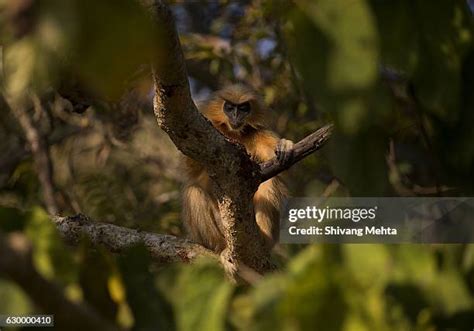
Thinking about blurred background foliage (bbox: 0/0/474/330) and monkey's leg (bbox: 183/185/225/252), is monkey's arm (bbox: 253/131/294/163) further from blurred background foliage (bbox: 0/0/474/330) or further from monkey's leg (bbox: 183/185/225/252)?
blurred background foliage (bbox: 0/0/474/330)

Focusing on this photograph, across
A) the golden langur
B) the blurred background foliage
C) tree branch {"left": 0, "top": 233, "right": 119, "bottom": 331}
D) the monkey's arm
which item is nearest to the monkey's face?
the golden langur

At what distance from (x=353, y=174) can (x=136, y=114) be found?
5808 millimetres

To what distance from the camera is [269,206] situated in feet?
15.8

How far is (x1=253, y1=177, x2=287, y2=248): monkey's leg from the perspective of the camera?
479 cm

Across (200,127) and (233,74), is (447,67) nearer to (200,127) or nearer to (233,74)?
(200,127)

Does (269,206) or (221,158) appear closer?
(221,158)

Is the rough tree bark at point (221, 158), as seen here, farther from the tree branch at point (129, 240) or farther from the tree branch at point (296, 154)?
the tree branch at point (129, 240)

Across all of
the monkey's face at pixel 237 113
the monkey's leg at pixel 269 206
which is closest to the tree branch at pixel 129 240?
the monkey's leg at pixel 269 206

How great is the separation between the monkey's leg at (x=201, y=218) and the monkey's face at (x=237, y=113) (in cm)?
70

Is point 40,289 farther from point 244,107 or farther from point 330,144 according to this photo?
point 244,107

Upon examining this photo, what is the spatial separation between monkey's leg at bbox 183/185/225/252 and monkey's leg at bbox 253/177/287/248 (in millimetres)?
276

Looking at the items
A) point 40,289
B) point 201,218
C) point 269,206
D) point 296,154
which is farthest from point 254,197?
point 40,289

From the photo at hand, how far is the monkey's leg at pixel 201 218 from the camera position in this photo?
4680 mm

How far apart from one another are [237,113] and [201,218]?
938 mm
